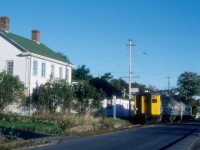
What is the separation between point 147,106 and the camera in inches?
1703

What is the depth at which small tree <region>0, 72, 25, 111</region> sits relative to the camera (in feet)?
114

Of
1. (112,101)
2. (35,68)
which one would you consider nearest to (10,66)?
(35,68)

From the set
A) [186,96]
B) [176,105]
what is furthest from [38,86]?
[186,96]

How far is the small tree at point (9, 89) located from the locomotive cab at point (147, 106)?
1288cm

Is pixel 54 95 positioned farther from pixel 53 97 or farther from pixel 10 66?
pixel 10 66

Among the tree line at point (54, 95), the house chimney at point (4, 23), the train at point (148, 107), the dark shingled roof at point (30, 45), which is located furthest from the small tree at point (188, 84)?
the house chimney at point (4, 23)

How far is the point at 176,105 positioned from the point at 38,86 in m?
21.3

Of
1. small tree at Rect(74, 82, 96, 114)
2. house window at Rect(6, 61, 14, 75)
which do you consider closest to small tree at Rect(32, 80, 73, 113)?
small tree at Rect(74, 82, 96, 114)

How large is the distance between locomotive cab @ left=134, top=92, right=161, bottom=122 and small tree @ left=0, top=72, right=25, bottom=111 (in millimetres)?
12885

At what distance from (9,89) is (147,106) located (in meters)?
15.2

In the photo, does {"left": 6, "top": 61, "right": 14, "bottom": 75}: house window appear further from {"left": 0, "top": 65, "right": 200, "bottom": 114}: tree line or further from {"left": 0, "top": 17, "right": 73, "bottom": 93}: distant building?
{"left": 0, "top": 65, "right": 200, "bottom": 114}: tree line

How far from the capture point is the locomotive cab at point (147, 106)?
42.8 meters

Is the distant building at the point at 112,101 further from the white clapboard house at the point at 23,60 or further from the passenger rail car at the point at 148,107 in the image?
the white clapboard house at the point at 23,60

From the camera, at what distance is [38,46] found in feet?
149
